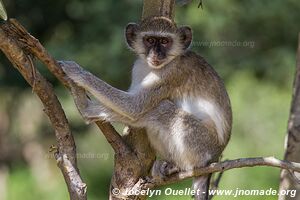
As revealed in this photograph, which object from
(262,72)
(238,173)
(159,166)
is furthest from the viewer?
(262,72)

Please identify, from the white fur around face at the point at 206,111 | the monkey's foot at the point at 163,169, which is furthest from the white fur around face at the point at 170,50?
the monkey's foot at the point at 163,169

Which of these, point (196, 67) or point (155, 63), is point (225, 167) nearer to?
point (155, 63)

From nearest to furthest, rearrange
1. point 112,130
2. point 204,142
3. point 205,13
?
point 112,130 → point 204,142 → point 205,13

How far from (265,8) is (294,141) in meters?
7.25

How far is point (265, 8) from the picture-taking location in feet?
40.7

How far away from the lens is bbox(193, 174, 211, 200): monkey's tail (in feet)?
16.6

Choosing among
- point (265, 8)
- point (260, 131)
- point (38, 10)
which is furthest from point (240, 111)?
point (38, 10)

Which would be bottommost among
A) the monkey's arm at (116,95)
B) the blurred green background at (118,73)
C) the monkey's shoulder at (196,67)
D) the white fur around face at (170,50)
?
the blurred green background at (118,73)

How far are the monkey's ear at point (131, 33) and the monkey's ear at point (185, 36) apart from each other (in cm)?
34

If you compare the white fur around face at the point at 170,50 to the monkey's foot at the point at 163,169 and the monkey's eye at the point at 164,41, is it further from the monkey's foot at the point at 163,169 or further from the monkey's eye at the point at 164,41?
the monkey's foot at the point at 163,169

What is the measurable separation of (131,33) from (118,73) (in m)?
5.82

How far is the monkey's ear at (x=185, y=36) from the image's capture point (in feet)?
18.6

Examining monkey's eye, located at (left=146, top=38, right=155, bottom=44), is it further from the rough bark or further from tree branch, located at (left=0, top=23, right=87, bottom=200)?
tree branch, located at (left=0, top=23, right=87, bottom=200)

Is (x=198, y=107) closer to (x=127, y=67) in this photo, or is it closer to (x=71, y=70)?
(x=71, y=70)
